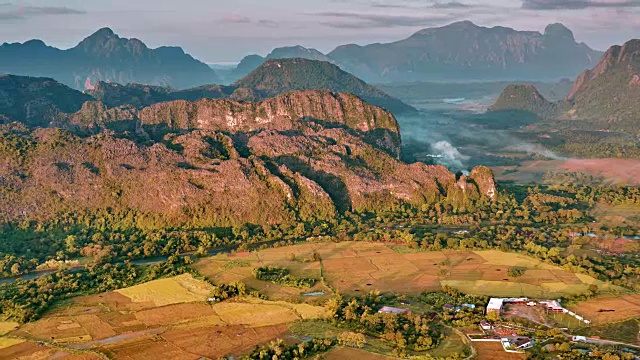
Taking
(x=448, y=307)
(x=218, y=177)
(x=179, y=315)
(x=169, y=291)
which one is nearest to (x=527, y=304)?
(x=448, y=307)

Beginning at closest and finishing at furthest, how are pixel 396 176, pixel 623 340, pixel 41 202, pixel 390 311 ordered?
pixel 623 340
pixel 390 311
pixel 41 202
pixel 396 176

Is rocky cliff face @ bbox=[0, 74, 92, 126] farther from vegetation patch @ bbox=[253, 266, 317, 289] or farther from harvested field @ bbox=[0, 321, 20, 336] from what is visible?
vegetation patch @ bbox=[253, 266, 317, 289]

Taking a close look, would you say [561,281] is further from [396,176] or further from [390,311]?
[396,176]

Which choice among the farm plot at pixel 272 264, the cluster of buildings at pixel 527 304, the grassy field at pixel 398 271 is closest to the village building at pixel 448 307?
the cluster of buildings at pixel 527 304

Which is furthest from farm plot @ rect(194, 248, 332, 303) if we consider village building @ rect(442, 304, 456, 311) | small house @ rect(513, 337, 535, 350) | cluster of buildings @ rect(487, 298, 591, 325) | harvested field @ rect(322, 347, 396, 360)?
small house @ rect(513, 337, 535, 350)

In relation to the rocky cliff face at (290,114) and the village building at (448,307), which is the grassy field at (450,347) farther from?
the rocky cliff face at (290,114)

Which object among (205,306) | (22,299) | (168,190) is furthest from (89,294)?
(168,190)
